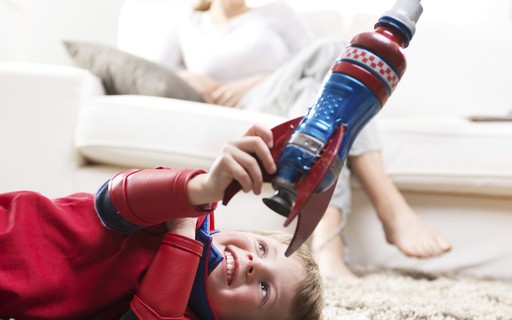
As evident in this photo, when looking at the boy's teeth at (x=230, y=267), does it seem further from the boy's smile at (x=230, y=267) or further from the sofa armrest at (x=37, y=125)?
the sofa armrest at (x=37, y=125)

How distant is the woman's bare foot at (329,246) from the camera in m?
1.46

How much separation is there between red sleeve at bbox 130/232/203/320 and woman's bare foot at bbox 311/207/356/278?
0.73 m

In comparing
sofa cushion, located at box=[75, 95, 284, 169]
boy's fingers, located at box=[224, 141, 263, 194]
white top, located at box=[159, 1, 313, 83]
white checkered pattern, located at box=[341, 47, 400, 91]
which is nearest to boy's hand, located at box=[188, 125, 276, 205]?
boy's fingers, located at box=[224, 141, 263, 194]

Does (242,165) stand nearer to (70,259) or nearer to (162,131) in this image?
(70,259)

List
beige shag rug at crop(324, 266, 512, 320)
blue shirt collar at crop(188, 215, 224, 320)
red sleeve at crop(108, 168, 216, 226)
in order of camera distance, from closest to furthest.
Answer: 1. red sleeve at crop(108, 168, 216, 226)
2. blue shirt collar at crop(188, 215, 224, 320)
3. beige shag rug at crop(324, 266, 512, 320)

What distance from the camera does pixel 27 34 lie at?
106 inches

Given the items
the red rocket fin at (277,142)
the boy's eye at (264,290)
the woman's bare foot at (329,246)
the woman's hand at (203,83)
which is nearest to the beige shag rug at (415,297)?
the woman's bare foot at (329,246)

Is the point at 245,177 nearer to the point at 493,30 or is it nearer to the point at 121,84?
the point at 121,84

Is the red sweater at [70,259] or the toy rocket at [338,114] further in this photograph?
the red sweater at [70,259]

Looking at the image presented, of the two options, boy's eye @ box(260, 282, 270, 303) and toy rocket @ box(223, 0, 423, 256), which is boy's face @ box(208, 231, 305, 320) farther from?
toy rocket @ box(223, 0, 423, 256)

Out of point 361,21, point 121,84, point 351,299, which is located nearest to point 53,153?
point 121,84

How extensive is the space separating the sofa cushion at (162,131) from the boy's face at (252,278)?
2.12 ft

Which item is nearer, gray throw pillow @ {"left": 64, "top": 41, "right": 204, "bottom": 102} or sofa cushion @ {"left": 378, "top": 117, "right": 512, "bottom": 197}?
sofa cushion @ {"left": 378, "top": 117, "right": 512, "bottom": 197}

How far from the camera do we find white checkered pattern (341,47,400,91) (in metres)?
0.58
